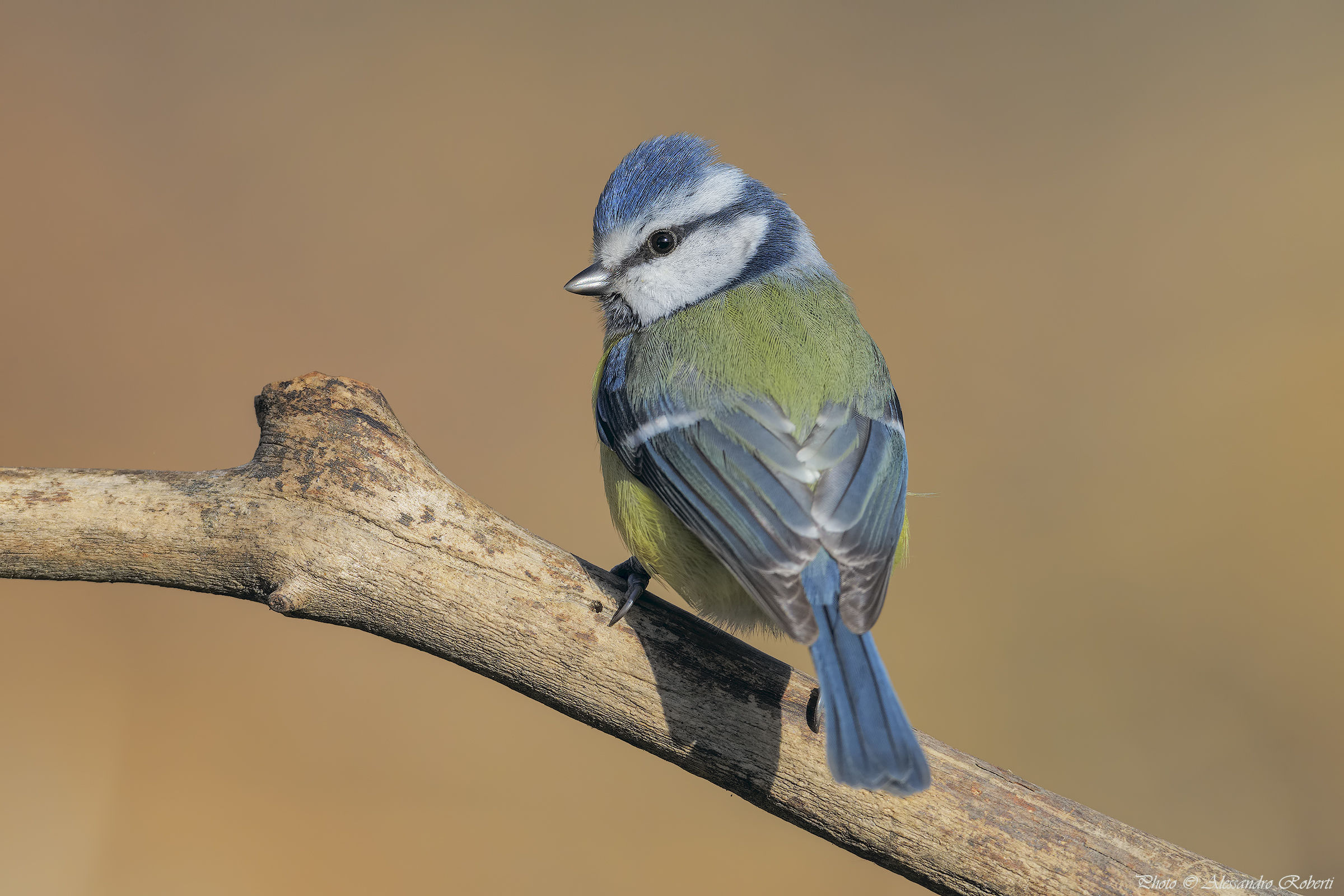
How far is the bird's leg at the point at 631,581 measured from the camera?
155cm

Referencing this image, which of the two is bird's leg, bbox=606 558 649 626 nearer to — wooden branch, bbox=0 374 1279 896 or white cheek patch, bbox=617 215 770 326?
wooden branch, bbox=0 374 1279 896

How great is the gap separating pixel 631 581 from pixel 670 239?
29.7 inches

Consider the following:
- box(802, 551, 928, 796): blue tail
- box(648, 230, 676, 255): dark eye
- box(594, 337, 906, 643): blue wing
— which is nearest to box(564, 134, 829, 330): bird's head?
box(648, 230, 676, 255): dark eye

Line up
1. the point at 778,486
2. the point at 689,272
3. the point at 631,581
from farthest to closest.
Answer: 1. the point at 689,272
2. the point at 631,581
3. the point at 778,486

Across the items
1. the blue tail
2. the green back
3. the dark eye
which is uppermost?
the dark eye

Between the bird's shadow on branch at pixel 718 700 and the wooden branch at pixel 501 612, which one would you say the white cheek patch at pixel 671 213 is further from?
the bird's shadow on branch at pixel 718 700

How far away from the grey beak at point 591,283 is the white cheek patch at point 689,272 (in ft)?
0.10

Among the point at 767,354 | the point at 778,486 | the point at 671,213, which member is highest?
the point at 671,213

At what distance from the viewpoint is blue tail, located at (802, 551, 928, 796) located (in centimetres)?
121

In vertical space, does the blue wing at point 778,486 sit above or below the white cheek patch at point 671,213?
below

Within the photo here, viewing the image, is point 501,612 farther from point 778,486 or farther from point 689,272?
point 689,272

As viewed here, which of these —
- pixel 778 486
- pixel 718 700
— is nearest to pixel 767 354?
pixel 778 486

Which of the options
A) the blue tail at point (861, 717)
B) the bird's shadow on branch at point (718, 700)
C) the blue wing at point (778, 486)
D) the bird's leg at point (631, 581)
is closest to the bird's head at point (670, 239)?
the blue wing at point (778, 486)

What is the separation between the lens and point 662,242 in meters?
1.98
